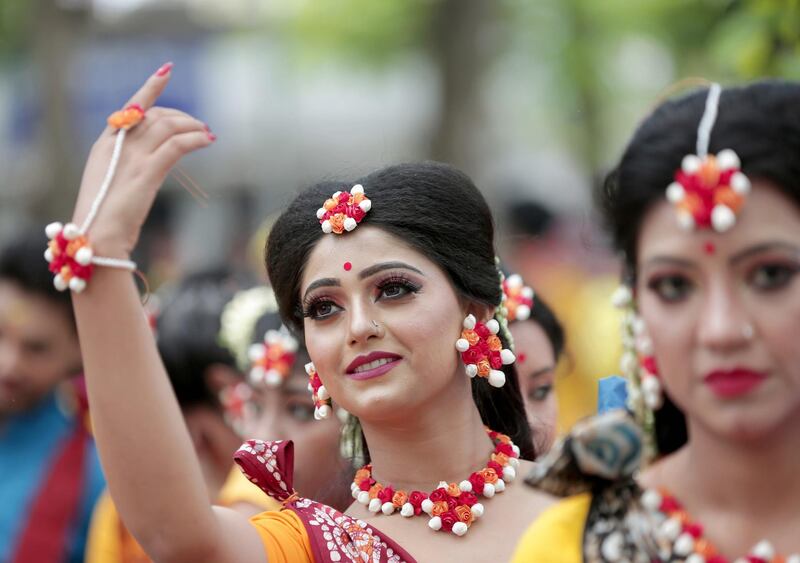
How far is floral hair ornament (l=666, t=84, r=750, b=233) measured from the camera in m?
2.29

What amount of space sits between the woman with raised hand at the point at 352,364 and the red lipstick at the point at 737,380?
108cm

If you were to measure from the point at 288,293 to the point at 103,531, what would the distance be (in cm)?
240

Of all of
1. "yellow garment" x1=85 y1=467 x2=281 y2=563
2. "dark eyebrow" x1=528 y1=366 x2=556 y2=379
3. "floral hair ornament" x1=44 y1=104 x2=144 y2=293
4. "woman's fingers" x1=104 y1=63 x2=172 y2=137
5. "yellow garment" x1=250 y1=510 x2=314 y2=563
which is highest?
"woman's fingers" x1=104 y1=63 x2=172 y2=137

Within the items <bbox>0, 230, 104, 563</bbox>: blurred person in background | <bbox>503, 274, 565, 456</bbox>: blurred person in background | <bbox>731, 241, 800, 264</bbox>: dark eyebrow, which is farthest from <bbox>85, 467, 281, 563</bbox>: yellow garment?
<bbox>731, 241, 800, 264</bbox>: dark eyebrow

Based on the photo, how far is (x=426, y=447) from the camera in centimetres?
337

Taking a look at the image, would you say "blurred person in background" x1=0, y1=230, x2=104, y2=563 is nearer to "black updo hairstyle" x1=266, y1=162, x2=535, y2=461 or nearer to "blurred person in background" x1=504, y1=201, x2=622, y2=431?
"blurred person in background" x1=504, y1=201, x2=622, y2=431

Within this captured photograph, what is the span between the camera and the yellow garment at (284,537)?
9.93ft

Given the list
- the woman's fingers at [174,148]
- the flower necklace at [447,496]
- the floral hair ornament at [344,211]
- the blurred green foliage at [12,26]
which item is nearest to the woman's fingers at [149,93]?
the woman's fingers at [174,148]

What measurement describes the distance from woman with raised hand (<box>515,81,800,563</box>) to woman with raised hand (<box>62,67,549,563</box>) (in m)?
0.76

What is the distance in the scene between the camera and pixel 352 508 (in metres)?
3.46

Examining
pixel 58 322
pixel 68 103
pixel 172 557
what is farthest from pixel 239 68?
pixel 172 557

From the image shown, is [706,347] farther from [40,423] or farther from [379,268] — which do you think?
[40,423]

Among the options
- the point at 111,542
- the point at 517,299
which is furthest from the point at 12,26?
the point at 517,299

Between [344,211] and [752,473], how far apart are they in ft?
4.47
